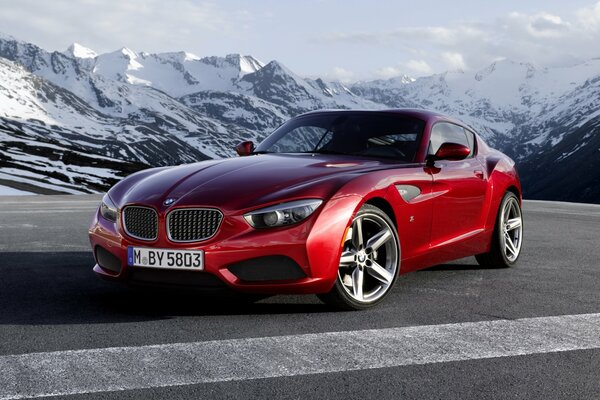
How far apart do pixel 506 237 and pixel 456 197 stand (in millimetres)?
1353

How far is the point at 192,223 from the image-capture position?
4.53 metres

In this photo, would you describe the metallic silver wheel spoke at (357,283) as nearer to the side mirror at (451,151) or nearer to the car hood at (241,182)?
the car hood at (241,182)

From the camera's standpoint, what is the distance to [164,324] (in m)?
4.37

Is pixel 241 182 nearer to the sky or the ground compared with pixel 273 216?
nearer to the sky

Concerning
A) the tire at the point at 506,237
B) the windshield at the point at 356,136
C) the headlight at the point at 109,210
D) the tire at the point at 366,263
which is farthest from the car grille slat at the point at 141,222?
the tire at the point at 506,237

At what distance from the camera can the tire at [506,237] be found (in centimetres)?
686

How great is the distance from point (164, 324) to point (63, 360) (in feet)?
2.97

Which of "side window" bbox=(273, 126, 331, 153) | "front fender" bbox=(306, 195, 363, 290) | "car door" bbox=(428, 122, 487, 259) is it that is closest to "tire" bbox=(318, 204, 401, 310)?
"front fender" bbox=(306, 195, 363, 290)

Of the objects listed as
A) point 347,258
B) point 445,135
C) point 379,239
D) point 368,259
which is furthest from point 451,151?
point 347,258

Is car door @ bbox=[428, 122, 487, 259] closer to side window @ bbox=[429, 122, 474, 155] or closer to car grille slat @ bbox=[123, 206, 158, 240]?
side window @ bbox=[429, 122, 474, 155]

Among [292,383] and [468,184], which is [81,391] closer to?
[292,383]

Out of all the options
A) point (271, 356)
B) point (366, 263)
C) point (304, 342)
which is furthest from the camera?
point (366, 263)

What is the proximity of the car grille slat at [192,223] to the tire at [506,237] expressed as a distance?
335cm

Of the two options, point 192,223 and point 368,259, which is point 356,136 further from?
point 192,223
